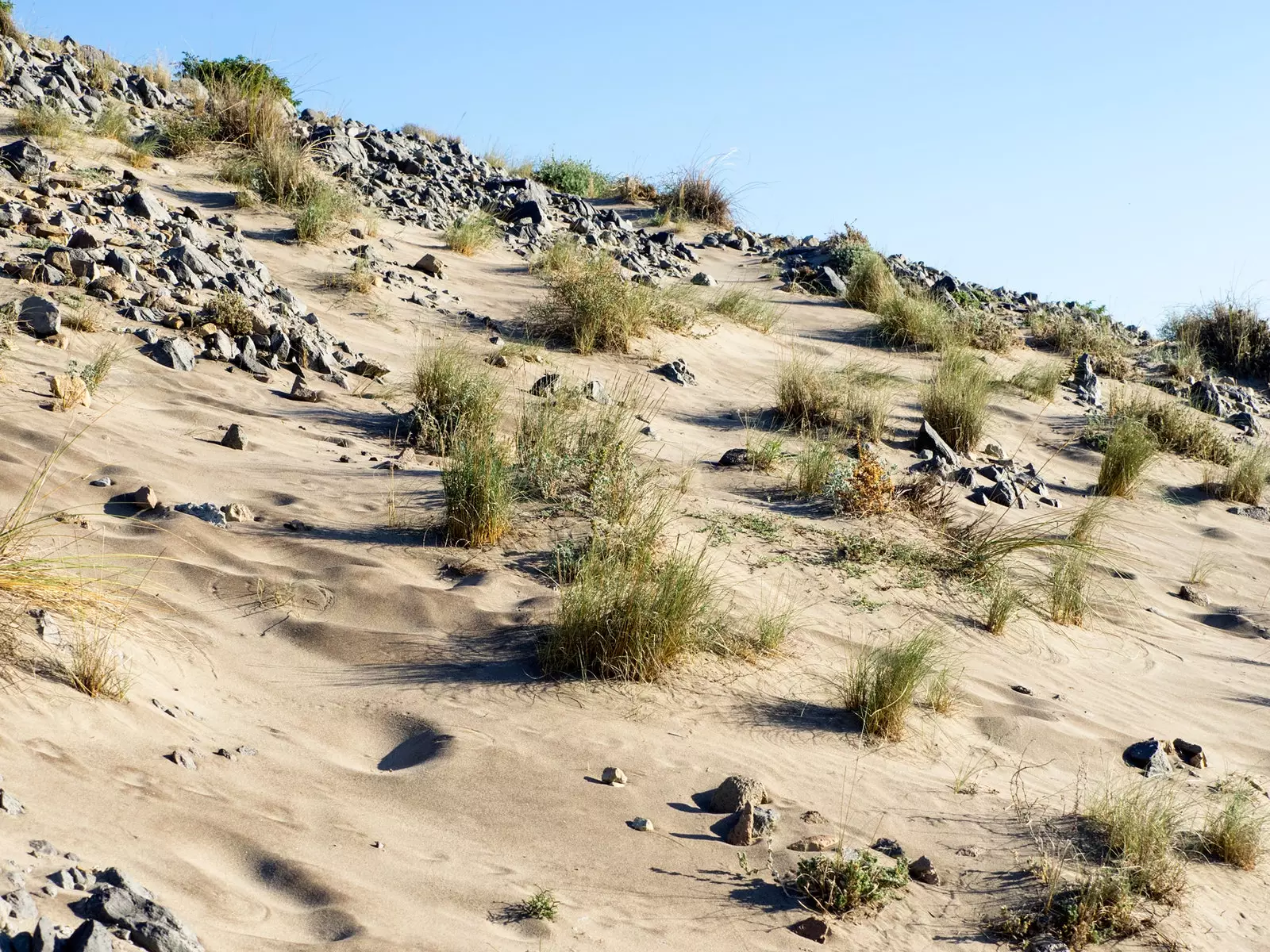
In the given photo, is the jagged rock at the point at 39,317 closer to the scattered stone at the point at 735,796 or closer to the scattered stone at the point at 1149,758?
the scattered stone at the point at 735,796

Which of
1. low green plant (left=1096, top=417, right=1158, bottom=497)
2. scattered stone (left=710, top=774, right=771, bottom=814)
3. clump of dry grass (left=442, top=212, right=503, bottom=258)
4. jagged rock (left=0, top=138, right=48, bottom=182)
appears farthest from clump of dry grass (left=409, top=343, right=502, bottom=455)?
low green plant (left=1096, top=417, right=1158, bottom=497)

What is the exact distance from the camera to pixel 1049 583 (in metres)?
6.34

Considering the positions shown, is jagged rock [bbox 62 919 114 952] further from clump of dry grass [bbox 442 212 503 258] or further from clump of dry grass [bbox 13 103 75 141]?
clump of dry grass [bbox 13 103 75 141]

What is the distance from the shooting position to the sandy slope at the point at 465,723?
10.1ft

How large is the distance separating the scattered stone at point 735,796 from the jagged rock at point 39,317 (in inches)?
203

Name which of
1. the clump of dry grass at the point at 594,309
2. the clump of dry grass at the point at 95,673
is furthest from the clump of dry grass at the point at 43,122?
the clump of dry grass at the point at 95,673

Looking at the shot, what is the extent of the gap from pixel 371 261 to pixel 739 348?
11.8 feet

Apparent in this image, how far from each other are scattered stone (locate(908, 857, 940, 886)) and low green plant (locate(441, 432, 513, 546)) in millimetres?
2583

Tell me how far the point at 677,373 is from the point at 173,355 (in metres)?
4.06

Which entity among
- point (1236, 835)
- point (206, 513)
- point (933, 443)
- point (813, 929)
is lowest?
point (813, 929)

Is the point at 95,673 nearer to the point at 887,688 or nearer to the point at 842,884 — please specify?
the point at 842,884

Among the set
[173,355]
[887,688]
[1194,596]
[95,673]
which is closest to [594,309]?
[173,355]

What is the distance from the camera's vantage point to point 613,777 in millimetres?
3885

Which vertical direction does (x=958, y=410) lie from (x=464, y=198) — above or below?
below
